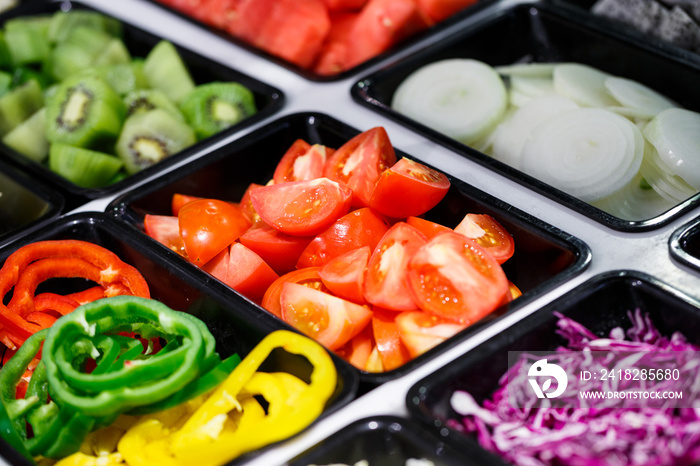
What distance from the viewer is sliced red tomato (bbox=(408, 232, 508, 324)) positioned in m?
1.60

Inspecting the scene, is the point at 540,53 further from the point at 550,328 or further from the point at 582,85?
the point at 550,328

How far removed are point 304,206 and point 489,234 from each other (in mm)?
444

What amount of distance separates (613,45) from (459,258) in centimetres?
134

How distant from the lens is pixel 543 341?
160 cm

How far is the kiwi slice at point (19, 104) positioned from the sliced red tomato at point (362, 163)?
128 centimetres

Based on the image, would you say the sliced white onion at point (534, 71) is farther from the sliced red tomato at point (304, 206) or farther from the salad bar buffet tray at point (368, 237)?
the sliced red tomato at point (304, 206)

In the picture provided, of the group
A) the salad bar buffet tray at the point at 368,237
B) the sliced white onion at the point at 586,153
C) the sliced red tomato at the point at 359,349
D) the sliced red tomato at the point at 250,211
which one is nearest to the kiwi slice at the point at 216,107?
the salad bar buffet tray at the point at 368,237

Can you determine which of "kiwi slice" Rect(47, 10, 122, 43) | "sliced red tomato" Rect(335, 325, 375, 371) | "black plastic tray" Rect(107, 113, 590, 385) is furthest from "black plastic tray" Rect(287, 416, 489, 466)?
"kiwi slice" Rect(47, 10, 122, 43)

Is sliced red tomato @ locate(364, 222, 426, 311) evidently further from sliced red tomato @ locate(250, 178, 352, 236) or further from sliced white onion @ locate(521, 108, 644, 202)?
sliced white onion @ locate(521, 108, 644, 202)

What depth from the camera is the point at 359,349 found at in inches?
66.6

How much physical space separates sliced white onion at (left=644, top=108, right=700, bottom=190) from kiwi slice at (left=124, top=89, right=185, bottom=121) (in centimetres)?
148

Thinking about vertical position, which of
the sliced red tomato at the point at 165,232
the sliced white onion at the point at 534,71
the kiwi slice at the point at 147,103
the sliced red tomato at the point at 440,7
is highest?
the sliced red tomato at the point at 440,7

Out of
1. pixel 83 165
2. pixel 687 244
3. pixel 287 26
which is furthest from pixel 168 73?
pixel 687 244

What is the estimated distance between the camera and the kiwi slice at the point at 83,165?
2.38 metres
